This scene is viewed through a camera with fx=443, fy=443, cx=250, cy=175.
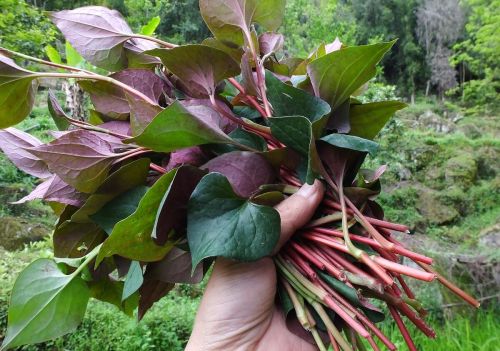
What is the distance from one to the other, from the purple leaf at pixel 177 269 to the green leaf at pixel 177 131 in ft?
0.46

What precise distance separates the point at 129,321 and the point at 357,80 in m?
1.61

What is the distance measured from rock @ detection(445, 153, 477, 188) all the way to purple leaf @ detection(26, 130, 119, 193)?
5629 millimetres

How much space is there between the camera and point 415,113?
30.8 feet

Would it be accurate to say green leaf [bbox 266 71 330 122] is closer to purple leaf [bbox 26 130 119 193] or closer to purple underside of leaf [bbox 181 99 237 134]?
purple underside of leaf [bbox 181 99 237 134]

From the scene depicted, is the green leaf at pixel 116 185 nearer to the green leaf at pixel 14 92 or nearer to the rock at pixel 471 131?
the green leaf at pixel 14 92

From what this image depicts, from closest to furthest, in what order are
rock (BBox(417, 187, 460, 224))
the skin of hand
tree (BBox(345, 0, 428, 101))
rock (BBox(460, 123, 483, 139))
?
the skin of hand → rock (BBox(417, 187, 460, 224)) → rock (BBox(460, 123, 483, 139)) → tree (BBox(345, 0, 428, 101))

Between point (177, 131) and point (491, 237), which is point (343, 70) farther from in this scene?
point (491, 237)

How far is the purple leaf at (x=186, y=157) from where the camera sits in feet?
1.53

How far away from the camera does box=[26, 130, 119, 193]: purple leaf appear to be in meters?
0.44

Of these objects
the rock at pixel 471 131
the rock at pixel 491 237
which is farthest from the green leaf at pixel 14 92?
→ the rock at pixel 471 131

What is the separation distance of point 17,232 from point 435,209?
417 cm

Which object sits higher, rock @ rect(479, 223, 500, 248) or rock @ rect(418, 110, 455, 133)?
rock @ rect(479, 223, 500, 248)

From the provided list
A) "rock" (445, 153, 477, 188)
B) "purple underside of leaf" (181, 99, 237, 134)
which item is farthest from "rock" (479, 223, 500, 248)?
"purple underside of leaf" (181, 99, 237, 134)

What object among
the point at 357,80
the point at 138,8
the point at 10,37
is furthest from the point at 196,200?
the point at 138,8
